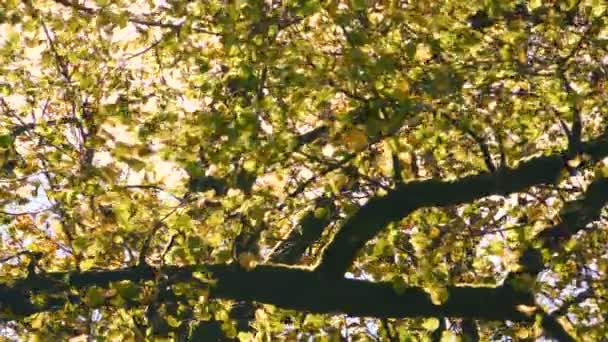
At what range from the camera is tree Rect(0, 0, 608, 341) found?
31.1ft

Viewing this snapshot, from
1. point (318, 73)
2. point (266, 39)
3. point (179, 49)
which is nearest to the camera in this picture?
point (318, 73)

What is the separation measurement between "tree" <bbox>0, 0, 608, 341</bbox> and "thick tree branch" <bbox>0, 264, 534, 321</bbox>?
19 millimetres

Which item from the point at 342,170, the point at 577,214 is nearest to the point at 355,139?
the point at 342,170

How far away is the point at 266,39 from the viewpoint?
10.7 meters

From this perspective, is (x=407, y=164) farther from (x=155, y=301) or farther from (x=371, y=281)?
(x=155, y=301)

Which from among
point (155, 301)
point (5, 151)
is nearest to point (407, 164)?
point (155, 301)

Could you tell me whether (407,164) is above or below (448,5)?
below

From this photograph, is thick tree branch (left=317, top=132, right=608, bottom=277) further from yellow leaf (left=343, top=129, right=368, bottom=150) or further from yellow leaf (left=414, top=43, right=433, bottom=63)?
yellow leaf (left=343, top=129, right=368, bottom=150)

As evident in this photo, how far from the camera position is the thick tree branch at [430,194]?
9.68 metres

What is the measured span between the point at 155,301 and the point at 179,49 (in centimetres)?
385

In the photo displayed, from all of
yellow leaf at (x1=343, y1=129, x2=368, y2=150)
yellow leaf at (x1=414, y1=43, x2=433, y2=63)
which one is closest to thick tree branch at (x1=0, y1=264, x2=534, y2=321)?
yellow leaf at (x1=343, y1=129, x2=368, y2=150)

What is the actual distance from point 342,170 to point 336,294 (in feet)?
4.74

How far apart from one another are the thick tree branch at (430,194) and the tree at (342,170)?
0.07 ft

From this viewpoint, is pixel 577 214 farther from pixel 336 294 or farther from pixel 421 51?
pixel 336 294
